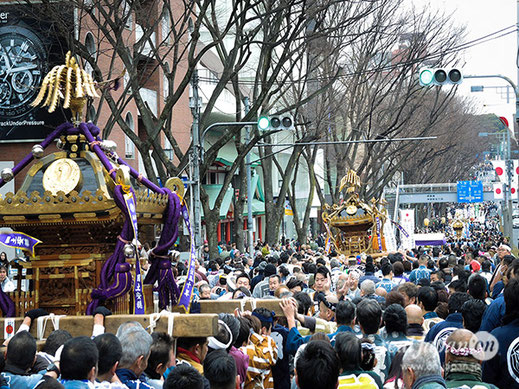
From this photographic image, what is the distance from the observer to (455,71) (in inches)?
634

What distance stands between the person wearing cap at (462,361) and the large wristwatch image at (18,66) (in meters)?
24.4

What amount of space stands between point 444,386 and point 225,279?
363 inches

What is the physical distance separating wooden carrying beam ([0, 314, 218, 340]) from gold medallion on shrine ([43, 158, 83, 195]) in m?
1.34

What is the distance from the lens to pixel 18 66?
28312 mm

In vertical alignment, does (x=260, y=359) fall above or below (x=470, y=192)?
below

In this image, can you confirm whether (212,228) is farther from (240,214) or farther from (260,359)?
(260,359)

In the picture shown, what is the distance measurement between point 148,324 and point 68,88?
289 centimetres

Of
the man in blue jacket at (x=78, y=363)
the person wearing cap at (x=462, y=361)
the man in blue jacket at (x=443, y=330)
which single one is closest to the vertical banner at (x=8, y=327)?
the man in blue jacket at (x=78, y=363)

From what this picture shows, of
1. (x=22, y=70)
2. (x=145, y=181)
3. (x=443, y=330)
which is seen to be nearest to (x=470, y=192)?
(x=22, y=70)

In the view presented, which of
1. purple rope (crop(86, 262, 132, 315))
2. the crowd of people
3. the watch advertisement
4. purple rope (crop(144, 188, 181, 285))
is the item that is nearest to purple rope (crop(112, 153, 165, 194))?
purple rope (crop(144, 188, 181, 285))

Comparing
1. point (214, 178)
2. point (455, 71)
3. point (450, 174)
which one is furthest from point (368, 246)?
point (450, 174)

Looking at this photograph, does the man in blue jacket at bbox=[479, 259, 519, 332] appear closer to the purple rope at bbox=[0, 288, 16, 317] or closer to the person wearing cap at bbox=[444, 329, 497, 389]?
the person wearing cap at bbox=[444, 329, 497, 389]

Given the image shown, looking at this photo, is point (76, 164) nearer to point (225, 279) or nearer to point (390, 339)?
point (390, 339)

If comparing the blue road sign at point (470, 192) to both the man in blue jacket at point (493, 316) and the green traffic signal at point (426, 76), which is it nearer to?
the green traffic signal at point (426, 76)
